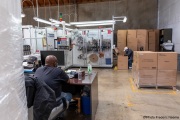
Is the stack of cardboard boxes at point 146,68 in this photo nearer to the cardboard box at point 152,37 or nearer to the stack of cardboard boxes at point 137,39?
the stack of cardboard boxes at point 137,39

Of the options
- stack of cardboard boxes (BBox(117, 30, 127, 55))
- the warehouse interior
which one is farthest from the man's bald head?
stack of cardboard boxes (BBox(117, 30, 127, 55))

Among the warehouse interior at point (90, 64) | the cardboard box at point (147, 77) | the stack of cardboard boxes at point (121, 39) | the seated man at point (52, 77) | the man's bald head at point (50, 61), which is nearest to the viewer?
the warehouse interior at point (90, 64)

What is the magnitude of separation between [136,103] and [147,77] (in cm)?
121

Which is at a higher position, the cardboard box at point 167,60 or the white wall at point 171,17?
the white wall at point 171,17

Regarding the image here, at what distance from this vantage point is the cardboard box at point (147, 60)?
175 inches

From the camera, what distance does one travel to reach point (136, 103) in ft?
11.9

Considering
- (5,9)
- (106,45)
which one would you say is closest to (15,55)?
(5,9)

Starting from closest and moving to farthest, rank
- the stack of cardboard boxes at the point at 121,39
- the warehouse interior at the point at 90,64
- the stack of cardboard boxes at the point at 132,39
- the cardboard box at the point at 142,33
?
the warehouse interior at the point at 90,64, the cardboard box at the point at 142,33, the stack of cardboard boxes at the point at 132,39, the stack of cardboard boxes at the point at 121,39

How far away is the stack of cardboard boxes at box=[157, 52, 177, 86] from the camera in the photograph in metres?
4.39

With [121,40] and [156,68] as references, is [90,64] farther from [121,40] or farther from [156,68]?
[121,40]

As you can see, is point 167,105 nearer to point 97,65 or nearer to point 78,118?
point 78,118

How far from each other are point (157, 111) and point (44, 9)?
996 cm

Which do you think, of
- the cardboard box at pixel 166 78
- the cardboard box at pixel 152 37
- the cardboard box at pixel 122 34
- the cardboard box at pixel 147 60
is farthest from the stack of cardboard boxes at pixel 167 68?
the cardboard box at pixel 152 37

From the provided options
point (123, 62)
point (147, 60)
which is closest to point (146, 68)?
point (147, 60)
